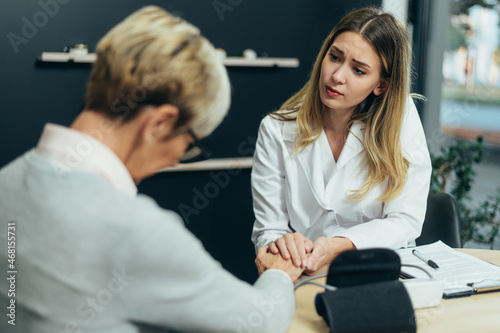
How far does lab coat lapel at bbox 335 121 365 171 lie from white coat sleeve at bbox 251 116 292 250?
0.23m

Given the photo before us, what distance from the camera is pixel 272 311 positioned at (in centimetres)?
106

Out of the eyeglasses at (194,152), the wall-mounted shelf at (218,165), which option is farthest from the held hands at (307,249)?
the wall-mounted shelf at (218,165)

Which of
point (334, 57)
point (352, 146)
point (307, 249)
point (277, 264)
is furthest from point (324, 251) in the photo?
point (334, 57)

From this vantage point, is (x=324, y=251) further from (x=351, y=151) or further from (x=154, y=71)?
(x=154, y=71)

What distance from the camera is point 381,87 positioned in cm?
200

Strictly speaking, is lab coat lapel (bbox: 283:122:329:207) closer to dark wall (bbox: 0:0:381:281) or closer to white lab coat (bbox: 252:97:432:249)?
white lab coat (bbox: 252:97:432:249)

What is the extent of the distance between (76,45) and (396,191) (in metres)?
1.86

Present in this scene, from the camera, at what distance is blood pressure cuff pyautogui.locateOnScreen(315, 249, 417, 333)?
3.61 ft

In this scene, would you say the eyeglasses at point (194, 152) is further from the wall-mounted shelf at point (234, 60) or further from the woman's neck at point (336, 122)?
the wall-mounted shelf at point (234, 60)

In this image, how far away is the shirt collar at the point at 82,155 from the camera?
3.00ft

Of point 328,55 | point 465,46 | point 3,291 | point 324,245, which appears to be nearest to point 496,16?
point 465,46

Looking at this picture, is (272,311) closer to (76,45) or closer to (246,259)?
(76,45)

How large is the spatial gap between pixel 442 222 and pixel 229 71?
1.64m

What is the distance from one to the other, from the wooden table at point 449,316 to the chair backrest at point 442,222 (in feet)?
2.51
